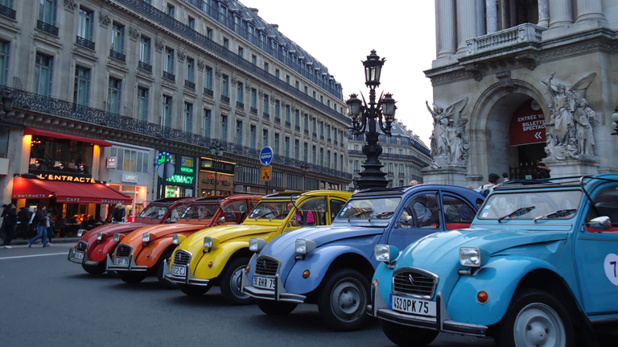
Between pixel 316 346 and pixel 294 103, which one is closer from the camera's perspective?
pixel 316 346

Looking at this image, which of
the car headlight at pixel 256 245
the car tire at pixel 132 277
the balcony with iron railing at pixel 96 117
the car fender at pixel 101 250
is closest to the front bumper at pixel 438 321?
the car headlight at pixel 256 245

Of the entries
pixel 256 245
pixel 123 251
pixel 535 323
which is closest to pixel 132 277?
pixel 123 251

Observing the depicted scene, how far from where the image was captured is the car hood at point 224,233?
8203 mm

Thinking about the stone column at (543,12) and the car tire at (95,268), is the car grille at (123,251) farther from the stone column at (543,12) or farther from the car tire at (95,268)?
the stone column at (543,12)

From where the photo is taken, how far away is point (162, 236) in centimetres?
973

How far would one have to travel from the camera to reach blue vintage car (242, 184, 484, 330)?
6191mm

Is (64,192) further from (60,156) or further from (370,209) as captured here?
(370,209)

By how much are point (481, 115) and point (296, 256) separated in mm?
15991

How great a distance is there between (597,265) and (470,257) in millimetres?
1577

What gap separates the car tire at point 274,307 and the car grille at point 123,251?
12.4ft

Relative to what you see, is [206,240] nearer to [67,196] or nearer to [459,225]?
[459,225]

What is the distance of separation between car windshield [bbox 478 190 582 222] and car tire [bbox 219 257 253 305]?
3929 mm

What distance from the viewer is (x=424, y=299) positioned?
4.58 meters

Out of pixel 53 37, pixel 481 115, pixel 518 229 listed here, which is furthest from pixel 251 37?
pixel 518 229
